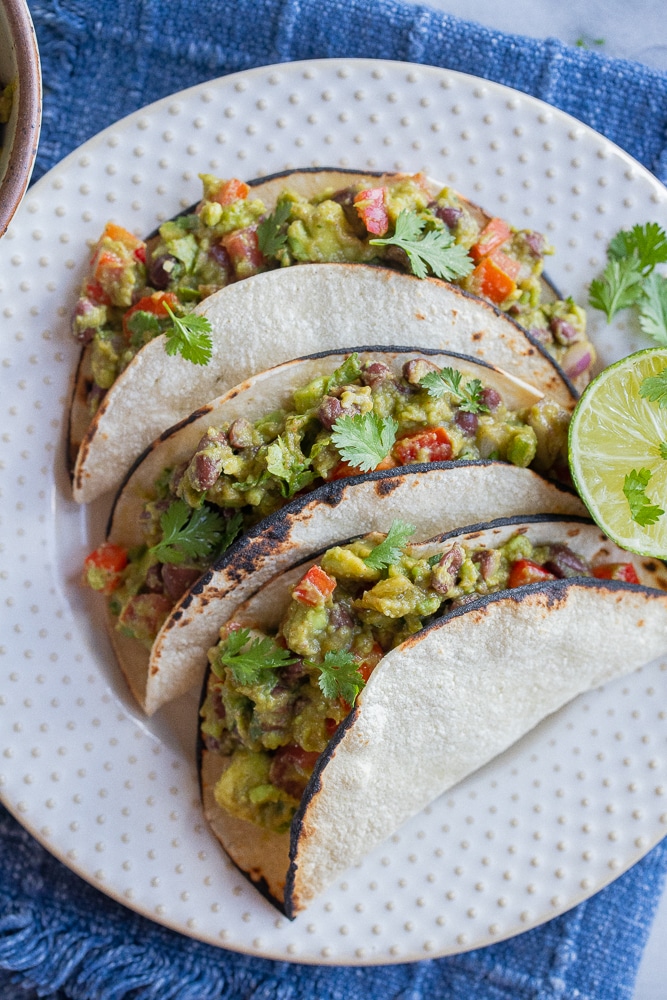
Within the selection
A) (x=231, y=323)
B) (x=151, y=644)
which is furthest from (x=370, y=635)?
(x=231, y=323)

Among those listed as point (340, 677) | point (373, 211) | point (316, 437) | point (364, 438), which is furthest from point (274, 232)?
point (340, 677)

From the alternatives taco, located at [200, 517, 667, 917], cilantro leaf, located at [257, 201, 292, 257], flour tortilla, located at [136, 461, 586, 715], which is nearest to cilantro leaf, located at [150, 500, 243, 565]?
flour tortilla, located at [136, 461, 586, 715]

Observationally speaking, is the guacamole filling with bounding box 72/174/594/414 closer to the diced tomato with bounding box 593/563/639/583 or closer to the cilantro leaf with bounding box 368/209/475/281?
the cilantro leaf with bounding box 368/209/475/281

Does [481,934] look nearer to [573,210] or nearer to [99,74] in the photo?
[573,210]

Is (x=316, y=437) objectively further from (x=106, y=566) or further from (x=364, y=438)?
(x=106, y=566)

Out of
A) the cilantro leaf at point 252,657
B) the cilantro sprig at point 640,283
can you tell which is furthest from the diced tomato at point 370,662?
the cilantro sprig at point 640,283
